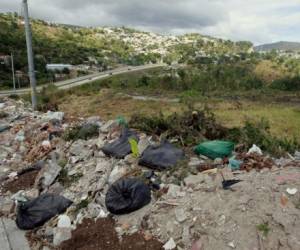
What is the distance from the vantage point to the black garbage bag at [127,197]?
14.3 ft

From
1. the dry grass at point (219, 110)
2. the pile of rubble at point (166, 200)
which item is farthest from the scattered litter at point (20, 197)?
the dry grass at point (219, 110)

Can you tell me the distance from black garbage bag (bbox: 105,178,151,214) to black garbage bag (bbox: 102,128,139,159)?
1.16 m

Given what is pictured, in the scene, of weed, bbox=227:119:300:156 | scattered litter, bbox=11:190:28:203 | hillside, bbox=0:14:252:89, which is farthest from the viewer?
hillside, bbox=0:14:252:89

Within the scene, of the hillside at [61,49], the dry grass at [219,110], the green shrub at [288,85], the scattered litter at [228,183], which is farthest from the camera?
the hillside at [61,49]

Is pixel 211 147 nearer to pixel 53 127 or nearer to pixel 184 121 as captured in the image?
pixel 184 121

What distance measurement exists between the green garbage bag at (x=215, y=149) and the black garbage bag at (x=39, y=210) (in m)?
2.03

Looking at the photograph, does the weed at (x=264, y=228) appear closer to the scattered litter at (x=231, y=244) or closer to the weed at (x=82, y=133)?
the scattered litter at (x=231, y=244)

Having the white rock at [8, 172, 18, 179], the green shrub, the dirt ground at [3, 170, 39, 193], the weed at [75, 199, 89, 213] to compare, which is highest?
the weed at [75, 199, 89, 213]

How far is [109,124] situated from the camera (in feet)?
23.3

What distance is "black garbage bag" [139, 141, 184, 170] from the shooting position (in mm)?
5102

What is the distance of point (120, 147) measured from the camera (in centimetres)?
580

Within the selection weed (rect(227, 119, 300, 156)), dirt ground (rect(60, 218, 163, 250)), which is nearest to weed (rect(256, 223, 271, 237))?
dirt ground (rect(60, 218, 163, 250))

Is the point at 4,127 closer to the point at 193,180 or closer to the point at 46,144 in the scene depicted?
the point at 46,144

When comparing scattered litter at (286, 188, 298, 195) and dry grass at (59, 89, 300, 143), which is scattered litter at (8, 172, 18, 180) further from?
scattered litter at (286, 188, 298, 195)
